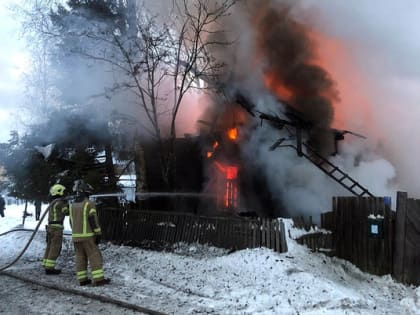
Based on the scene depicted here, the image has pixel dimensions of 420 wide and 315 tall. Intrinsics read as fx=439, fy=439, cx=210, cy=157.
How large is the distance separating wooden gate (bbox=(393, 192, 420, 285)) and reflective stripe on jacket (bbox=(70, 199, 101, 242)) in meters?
5.17

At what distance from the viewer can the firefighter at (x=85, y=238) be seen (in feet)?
23.0

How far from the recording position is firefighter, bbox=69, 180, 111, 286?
7.00 meters

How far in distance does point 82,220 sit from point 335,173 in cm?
786

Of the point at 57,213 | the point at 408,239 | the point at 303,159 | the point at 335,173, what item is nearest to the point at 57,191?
the point at 57,213

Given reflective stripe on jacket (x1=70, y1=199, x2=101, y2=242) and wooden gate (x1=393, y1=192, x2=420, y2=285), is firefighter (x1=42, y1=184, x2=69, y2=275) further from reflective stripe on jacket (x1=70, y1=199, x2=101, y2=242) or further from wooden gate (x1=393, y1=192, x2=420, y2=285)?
wooden gate (x1=393, y1=192, x2=420, y2=285)

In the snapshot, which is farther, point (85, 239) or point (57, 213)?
point (57, 213)

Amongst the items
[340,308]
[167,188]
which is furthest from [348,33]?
[340,308]

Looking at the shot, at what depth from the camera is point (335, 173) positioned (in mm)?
12633

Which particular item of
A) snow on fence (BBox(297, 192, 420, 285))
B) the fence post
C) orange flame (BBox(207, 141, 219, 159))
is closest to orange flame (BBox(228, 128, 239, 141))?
orange flame (BBox(207, 141, 219, 159))

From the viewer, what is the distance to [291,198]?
12.0 meters

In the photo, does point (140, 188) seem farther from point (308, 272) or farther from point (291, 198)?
point (308, 272)

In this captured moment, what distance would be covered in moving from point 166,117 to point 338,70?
5.91 m

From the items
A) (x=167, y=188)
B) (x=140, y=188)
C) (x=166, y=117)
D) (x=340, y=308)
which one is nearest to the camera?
(x=340, y=308)

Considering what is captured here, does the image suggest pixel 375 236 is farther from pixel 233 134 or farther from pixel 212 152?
pixel 212 152
